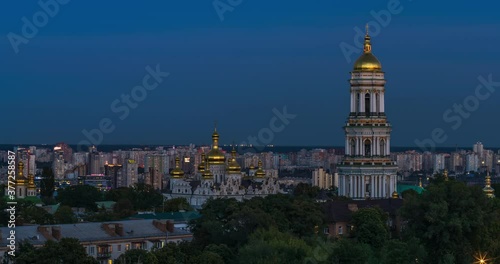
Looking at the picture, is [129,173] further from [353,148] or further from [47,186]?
[353,148]

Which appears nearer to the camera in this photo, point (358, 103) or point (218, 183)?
point (358, 103)

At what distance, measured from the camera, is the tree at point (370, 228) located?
3486 centimetres

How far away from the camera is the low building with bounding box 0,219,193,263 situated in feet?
112

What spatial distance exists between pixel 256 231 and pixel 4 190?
116 feet

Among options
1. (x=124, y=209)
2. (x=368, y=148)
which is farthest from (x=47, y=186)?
(x=368, y=148)

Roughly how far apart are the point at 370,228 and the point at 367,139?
18.3 m

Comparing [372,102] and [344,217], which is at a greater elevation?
[372,102]

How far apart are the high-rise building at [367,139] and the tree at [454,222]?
18066 mm

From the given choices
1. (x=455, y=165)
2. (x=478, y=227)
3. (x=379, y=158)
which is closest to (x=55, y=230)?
(x=478, y=227)

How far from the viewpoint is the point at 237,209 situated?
35.4 metres

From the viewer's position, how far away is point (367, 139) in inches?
2106

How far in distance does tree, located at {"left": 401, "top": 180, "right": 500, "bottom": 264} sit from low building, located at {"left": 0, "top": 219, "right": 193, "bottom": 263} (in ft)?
22.7

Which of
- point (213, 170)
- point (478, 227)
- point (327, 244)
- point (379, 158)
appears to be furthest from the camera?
point (213, 170)

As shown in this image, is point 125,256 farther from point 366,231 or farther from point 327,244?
point 366,231
